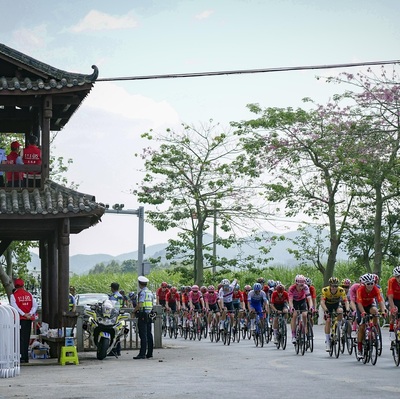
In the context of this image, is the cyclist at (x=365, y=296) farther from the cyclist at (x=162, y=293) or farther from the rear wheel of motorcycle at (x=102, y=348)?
the cyclist at (x=162, y=293)

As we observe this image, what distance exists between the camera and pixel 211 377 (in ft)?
64.3

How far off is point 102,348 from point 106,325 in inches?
25.4

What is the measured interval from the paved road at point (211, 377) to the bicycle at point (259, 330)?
337 cm

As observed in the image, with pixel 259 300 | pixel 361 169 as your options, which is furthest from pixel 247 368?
pixel 361 169

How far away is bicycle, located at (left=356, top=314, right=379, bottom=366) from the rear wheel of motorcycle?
23.1ft

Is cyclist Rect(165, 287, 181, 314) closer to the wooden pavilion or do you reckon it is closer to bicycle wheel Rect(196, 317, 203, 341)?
bicycle wheel Rect(196, 317, 203, 341)

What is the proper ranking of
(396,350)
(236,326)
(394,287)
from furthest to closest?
(236,326) < (394,287) < (396,350)

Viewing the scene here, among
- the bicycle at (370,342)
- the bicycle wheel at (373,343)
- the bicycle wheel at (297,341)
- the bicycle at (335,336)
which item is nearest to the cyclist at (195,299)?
the bicycle wheel at (297,341)

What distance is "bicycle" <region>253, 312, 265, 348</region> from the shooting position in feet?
105

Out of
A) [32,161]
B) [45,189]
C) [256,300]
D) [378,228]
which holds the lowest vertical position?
[256,300]

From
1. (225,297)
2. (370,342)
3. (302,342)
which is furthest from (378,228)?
(370,342)

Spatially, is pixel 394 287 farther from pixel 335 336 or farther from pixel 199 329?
pixel 199 329

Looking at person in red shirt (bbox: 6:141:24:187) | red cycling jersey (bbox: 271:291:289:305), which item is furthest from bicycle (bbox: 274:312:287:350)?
person in red shirt (bbox: 6:141:24:187)

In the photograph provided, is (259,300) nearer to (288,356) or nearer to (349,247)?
(288,356)
